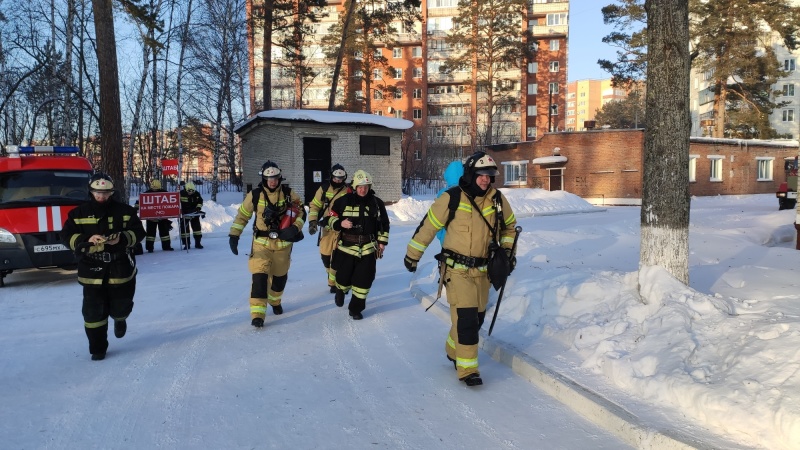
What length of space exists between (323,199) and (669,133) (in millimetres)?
4935

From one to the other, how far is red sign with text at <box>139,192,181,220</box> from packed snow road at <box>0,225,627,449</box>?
618cm

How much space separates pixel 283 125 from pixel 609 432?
23057 millimetres

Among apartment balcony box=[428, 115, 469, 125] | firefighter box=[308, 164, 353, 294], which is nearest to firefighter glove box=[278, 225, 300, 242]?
firefighter box=[308, 164, 353, 294]

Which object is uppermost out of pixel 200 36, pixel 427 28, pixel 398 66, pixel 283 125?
pixel 427 28

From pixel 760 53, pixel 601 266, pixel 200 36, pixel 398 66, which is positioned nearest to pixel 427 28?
pixel 398 66

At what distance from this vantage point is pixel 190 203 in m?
14.8

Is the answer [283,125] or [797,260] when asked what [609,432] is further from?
[283,125]

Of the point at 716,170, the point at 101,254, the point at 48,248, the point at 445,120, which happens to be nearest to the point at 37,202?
the point at 48,248

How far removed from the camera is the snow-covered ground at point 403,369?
377 centimetres

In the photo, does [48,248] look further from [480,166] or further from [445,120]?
[445,120]

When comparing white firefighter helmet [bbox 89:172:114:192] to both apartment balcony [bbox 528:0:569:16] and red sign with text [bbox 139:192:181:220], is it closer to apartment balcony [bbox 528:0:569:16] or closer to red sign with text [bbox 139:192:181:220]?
red sign with text [bbox 139:192:181:220]

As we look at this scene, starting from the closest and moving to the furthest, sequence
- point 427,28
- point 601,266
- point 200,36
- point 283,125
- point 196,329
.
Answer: point 196,329, point 601,266, point 283,125, point 200,36, point 427,28

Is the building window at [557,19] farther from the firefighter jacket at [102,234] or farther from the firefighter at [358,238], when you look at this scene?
the firefighter jacket at [102,234]

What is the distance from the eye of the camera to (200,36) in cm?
2836
